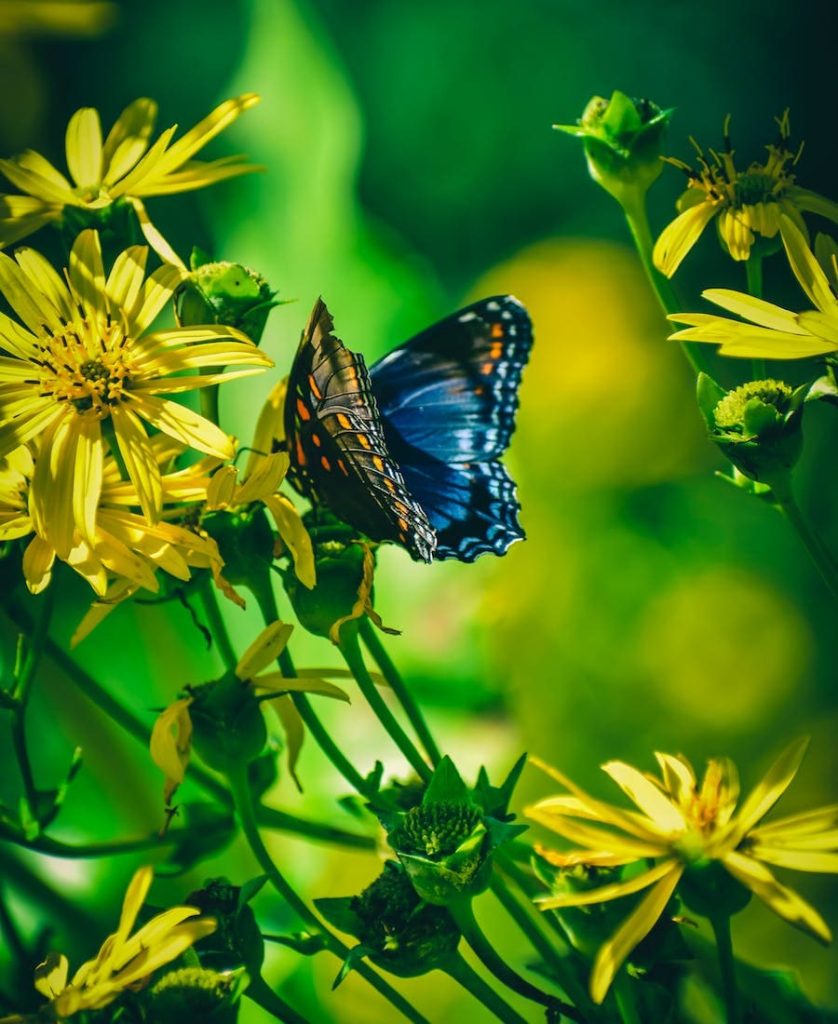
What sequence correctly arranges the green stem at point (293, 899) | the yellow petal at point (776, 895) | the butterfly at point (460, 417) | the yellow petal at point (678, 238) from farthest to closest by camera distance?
the butterfly at point (460, 417)
the yellow petal at point (678, 238)
the green stem at point (293, 899)
the yellow petal at point (776, 895)

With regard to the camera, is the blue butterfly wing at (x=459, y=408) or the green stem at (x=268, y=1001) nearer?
the green stem at (x=268, y=1001)

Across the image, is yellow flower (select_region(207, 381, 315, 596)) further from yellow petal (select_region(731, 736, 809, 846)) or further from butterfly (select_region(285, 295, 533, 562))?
yellow petal (select_region(731, 736, 809, 846))

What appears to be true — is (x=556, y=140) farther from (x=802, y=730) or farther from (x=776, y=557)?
(x=802, y=730)

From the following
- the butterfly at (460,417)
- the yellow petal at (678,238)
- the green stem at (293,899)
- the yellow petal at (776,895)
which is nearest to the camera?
the yellow petal at (776,895)

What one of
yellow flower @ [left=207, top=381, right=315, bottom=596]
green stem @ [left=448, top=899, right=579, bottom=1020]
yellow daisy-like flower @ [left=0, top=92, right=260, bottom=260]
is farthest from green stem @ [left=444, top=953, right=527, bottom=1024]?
yellow daisy-like flower @ [left=0, top=92, right=260, bottom=260]

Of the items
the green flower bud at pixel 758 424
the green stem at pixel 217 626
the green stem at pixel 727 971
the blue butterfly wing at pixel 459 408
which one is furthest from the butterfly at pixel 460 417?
the green stem at pixel 727 971

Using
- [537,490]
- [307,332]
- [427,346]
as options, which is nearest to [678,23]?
[537,490]

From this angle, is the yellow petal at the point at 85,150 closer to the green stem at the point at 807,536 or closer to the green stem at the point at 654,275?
the green stem at the point at 654,275
